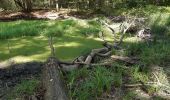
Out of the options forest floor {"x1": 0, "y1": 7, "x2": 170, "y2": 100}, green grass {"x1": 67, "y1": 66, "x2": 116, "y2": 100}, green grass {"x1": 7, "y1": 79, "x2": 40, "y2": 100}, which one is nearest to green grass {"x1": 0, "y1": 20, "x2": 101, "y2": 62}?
forest floor {"x1": 0, "y1": 7, "x2": 170, "y2": 100}

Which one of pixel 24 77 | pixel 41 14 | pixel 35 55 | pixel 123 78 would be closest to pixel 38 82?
pixel 24 77

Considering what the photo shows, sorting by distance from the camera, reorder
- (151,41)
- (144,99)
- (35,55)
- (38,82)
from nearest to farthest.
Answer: (144,99) → (38,82) → (35,55) → (151,41)

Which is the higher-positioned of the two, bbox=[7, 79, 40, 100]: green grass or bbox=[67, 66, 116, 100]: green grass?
bbox=[67, 66, 116, 100]: green grass

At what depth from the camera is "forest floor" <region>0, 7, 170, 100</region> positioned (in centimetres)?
599

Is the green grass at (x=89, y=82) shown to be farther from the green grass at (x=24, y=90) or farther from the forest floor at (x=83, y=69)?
the green grass at (x=24, y=90)

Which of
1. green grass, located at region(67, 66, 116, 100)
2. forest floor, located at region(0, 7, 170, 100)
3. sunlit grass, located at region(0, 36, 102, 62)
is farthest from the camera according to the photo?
sunlit grass, located at region(0, 36, 102, 62)

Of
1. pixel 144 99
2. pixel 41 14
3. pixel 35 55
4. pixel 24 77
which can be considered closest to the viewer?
pixel 144 99

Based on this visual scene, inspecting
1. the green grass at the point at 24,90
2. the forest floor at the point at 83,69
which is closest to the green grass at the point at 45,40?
the forest floor at the point at 83,69

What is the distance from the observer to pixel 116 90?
20.0ft

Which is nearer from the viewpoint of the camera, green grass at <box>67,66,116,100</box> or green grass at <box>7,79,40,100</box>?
green grass at <box>67,66,116,100</box>

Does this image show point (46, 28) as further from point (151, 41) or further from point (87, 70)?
point (87, 70)

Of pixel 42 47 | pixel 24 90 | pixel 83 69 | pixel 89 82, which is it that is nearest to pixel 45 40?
pixel 42 47

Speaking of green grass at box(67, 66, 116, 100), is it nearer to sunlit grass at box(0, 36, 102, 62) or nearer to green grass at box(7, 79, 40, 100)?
green grass at box(7, 79, 40, 100)

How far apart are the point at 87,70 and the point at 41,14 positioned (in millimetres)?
14985
